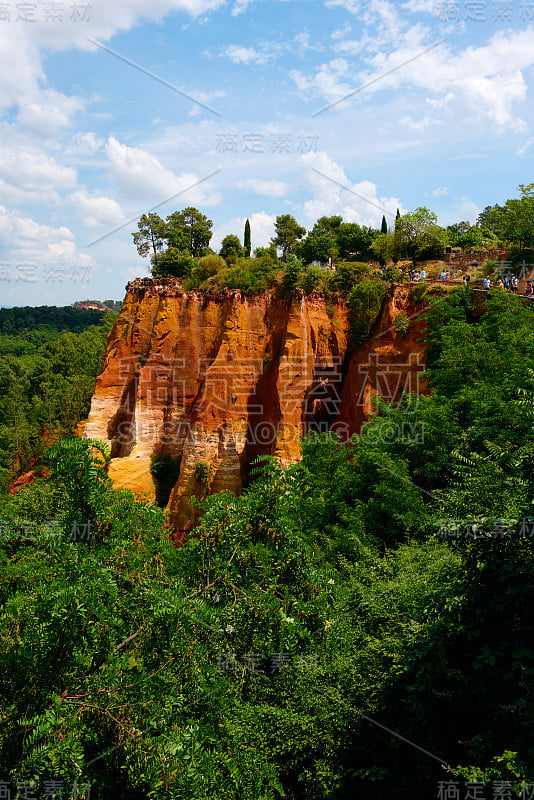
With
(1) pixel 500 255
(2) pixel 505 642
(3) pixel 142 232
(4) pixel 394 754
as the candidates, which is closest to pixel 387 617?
(4) pixel 394 754

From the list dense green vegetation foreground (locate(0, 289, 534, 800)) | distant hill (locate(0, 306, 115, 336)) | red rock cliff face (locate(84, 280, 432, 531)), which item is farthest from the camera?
distant hill (locate(0, 306, 115, 336))

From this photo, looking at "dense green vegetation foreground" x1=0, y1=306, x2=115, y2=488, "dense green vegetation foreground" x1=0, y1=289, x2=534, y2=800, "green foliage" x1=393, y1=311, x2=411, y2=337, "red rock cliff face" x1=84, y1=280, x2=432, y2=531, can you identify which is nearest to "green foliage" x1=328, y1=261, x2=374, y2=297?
"red rock cliff face" x1=84, y1=280, x2=432, y2=531

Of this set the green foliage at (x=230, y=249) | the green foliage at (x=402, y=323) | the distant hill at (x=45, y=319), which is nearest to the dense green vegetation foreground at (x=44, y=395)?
the green foliage at (x=230, y=249)

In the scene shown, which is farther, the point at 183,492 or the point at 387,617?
the point at 183,492

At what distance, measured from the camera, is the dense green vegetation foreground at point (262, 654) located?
391 centimetres

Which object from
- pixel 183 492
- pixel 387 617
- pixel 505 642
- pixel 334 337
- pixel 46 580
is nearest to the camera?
pixel 505 642

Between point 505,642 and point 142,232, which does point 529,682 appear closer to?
point 505,642

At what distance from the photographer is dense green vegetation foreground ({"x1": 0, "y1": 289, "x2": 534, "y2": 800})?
3.91 m

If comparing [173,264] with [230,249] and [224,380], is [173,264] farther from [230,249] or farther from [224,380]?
[224,380]

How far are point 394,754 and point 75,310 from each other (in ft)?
384

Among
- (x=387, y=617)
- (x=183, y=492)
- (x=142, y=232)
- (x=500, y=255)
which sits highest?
(x=142, y=232)

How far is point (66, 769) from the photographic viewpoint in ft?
12.0

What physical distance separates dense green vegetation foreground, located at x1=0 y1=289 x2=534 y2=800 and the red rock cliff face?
10.1 metres

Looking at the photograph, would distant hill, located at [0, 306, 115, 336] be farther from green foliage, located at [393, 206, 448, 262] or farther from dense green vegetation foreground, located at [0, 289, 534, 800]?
dense green vegetation foreground, located at [0, 289, 534, 800]
